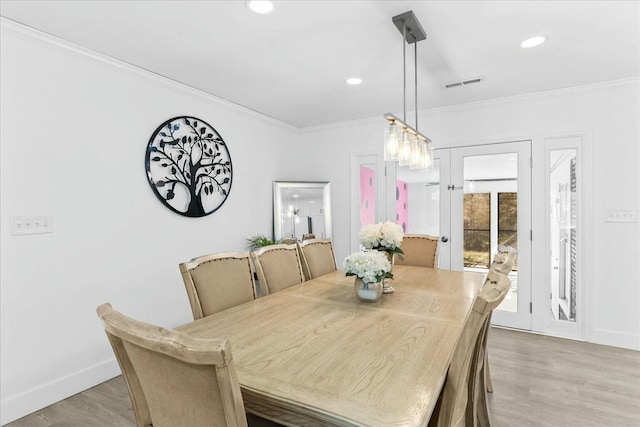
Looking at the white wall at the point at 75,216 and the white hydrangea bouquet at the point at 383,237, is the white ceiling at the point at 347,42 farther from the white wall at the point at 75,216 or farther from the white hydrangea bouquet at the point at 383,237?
the white hydrangea bouquet at the point at 383,237

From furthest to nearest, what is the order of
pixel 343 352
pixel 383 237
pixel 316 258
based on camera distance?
1. pixel 316 258
2. pixel 383 237
3. pixel 343 352

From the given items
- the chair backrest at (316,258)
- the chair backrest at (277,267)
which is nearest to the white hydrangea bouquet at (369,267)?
the chair backrest at (277,267)

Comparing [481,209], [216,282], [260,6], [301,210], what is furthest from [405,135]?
[301,210]

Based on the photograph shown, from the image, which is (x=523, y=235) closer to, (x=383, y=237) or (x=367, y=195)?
(x=367, y=195)

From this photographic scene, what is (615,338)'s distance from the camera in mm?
3021

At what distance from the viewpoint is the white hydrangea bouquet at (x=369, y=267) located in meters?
1.75

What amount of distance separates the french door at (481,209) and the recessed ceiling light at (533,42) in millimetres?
1305

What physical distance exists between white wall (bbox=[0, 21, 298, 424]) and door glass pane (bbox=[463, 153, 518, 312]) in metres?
2.93

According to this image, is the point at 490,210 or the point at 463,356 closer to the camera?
the point at 463,356

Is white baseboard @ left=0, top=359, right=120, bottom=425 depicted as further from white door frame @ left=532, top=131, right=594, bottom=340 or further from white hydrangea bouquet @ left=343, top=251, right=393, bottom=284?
white door frame @ left=532, top=131, right=594, bottom=340

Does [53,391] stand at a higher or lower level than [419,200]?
lower

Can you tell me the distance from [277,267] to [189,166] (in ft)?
4.79


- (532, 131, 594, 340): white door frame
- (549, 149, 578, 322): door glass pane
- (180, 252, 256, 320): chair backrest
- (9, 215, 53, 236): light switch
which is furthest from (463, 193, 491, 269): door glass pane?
(9, 215, 53, 236): light switch

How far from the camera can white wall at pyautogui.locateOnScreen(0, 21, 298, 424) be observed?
207 cm
